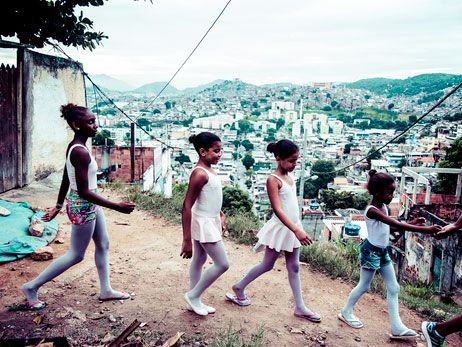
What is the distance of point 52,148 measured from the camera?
7191 millimetres

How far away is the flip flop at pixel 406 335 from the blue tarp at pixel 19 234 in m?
3.56

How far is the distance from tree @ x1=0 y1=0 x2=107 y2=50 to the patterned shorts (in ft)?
9.40

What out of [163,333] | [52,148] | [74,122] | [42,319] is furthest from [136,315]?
[52,148]

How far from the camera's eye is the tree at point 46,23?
477 centimetres

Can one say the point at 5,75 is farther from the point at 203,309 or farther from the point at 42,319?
the point at 203,309

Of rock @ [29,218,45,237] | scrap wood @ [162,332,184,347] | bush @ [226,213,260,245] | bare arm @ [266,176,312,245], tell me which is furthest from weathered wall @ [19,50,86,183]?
bare arm @ [266,176,312,245]

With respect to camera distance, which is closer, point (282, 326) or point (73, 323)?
point (73, 323)

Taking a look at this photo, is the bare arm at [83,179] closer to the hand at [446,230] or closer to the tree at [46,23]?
the hand at [446,230]

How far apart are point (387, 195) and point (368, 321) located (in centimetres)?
120

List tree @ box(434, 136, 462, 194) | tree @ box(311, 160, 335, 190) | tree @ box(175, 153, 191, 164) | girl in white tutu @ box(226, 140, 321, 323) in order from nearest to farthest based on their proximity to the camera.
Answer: girl in white tutu @ box(226, 140, 321, 323) < tree @ box(434, 136, 462, 194) < tree @ box(311, 160, 335, 190) < tree @ box(175, 153, 191, 164)

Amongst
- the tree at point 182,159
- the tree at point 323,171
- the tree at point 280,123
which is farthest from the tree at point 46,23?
the tree at point 280,123

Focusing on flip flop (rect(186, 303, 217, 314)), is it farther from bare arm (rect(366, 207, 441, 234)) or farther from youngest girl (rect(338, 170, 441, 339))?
bare arm (rect(366, 207, 441, 234))

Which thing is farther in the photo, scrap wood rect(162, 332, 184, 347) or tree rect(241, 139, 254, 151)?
tree rect(241, 139, 254, 151)

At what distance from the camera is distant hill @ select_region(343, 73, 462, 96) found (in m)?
112
